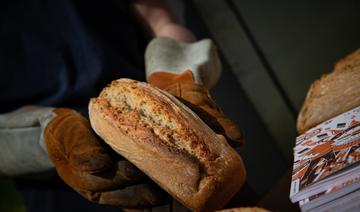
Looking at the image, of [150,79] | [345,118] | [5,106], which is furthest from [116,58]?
[345,118]

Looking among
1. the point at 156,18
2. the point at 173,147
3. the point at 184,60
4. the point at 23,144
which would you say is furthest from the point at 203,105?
the point at 156,18

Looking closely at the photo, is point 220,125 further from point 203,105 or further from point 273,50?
point 273,50

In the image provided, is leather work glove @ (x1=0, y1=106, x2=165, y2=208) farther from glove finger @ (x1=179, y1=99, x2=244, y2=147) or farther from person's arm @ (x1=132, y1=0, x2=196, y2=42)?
person's arm @ (x1=132, y1=0, x2=196, y2=42)

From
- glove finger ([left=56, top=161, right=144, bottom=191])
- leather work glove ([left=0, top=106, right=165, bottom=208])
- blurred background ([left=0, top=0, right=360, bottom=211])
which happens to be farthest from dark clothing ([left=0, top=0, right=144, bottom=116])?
blurred background ([left=0, top=0, right=360, bottom=211])

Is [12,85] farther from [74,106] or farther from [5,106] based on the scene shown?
[74,106]

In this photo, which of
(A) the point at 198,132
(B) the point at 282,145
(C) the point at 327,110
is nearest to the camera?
(A) the point at 198,132

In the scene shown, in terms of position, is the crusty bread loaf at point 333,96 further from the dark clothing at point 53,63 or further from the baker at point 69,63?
the dark clothing at point 53,63
